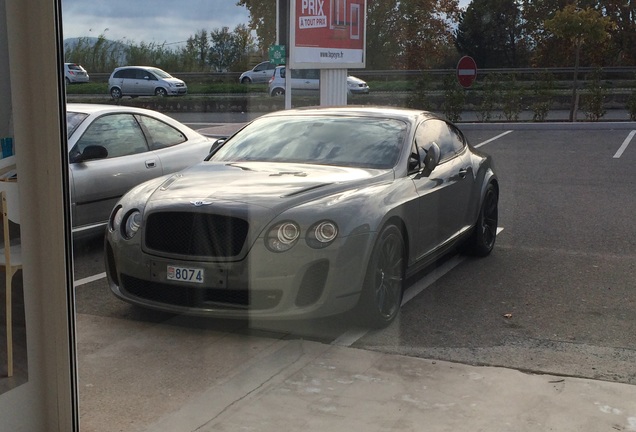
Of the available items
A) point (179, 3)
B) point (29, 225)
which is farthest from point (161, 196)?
point (29, 225)

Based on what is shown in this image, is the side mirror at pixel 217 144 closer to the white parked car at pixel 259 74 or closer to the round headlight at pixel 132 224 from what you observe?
the white parked car at pixel 259 74

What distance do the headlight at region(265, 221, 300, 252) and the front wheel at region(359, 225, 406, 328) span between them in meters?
0.50

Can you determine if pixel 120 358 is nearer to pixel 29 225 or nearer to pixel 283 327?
pixel 283 327

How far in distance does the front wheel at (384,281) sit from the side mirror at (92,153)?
1879 millimetres

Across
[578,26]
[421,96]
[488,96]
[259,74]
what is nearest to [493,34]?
[578,26]

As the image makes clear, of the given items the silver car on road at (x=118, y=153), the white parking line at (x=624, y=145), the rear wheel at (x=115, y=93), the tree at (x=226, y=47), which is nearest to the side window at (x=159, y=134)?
the silver car on road at (x=118, y=153)

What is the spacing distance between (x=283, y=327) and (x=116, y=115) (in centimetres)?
179

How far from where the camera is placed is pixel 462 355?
4664mm

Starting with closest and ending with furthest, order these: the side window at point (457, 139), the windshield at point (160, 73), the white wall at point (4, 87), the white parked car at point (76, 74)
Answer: the white wall at point (4, 87), the white parked car at point (76, 74), the windshield at point (160, 73), the side window at point (457, 139)

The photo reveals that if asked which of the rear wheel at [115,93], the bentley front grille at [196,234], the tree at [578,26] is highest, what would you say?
the tree at [578,26]

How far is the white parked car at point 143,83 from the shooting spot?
4.38 m

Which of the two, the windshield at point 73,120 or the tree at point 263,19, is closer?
the windshield at point 73,120

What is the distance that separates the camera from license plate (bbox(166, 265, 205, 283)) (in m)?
4.77

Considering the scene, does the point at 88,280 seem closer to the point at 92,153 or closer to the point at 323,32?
the point at 92,153
